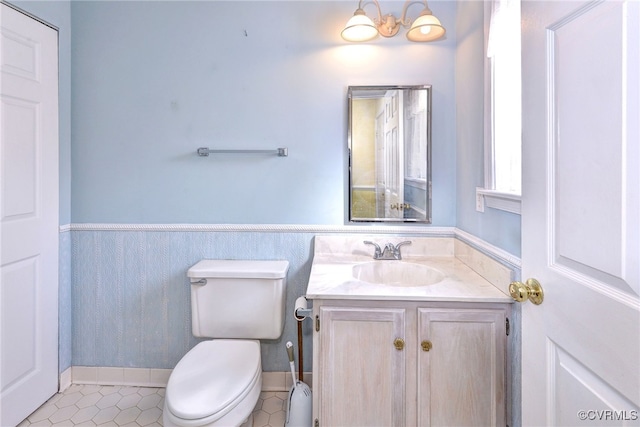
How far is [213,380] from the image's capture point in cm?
140

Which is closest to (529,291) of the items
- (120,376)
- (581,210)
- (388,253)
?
(581,210)

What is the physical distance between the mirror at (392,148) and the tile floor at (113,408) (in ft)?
3.88

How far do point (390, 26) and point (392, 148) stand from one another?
2.07 ft

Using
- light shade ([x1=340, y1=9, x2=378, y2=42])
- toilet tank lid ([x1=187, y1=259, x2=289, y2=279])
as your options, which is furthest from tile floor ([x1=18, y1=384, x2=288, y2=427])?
light shade ([x1=340, y1=9, x2=378, y2=42])

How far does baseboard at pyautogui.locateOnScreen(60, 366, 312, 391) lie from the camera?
1.97 meters

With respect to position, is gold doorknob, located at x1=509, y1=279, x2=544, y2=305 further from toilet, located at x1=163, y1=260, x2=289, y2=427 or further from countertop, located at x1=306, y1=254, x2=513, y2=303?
toilet, located at x1=163, y1=260, x2=289, y2=427

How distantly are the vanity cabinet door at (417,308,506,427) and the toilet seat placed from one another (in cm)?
71

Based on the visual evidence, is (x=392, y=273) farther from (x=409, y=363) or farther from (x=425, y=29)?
(x=425, y=29)

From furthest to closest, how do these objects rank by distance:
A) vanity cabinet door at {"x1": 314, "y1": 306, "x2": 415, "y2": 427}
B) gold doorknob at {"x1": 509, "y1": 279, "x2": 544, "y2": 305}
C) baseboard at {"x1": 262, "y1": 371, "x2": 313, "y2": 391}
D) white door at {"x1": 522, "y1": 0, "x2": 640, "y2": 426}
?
baseboard at {"x1": 262, "y1": 371, "x2": 313, "y2": 391} < vanity cabinet door at {"x1": 314, "y1": 306, "x2": 415, "y2": 427} < gold doorknob at {"x1": 509, "y1": 279, "x2": 544, "y2": 305} < white door at {"x1": 522, "y1": 0, "x2": 640, "y2": 426}

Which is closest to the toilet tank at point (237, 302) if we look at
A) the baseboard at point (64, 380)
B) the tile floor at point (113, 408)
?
the tile floor at point (113, 408)

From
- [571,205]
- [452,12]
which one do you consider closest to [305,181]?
[452,12]

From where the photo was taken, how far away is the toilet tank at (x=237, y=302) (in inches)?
69.4

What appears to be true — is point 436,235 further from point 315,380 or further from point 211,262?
point 211,262

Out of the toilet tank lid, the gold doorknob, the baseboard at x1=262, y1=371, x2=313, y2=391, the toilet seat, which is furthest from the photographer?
the baseboard at x1=262, y1=371, x2=313, y2=391
